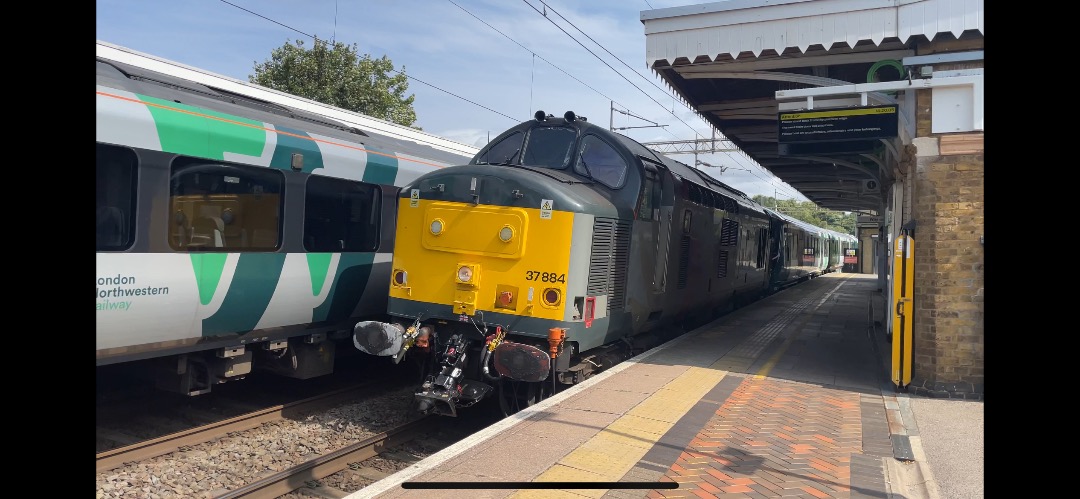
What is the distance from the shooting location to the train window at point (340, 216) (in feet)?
26.5

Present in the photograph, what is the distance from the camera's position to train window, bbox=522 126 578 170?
326 inches

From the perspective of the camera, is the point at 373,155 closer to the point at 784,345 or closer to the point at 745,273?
the point at 784,345

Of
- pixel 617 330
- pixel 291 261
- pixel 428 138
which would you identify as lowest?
pixel 617 330

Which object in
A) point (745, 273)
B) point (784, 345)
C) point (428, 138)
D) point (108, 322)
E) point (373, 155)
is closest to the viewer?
point (108, 322)

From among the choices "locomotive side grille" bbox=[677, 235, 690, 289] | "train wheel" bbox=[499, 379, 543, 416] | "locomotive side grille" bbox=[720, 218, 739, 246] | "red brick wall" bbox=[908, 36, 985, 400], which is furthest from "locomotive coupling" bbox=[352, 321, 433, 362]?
"locomotive side grille" bbox=[720, 218, 739, 246]

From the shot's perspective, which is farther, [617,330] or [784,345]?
[784,345]

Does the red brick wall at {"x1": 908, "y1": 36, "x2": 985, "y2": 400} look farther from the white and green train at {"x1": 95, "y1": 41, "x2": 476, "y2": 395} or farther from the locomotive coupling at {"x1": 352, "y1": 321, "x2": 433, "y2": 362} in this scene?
the white and green train at {"x1": 95, "y1": 41, "x2": 476, "y2": 395}

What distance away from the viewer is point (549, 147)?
8398mm

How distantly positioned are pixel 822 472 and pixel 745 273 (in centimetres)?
973

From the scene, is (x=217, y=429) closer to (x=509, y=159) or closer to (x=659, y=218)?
(x=509, y=159)

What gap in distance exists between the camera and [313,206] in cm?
809

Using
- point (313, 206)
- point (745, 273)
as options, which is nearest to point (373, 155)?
point (313, 206)

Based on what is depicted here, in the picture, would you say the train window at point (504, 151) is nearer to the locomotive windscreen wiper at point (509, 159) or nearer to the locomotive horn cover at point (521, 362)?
the locomotive windscreen wiper at point (509, 159)

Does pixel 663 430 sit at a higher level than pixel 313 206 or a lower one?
lower
